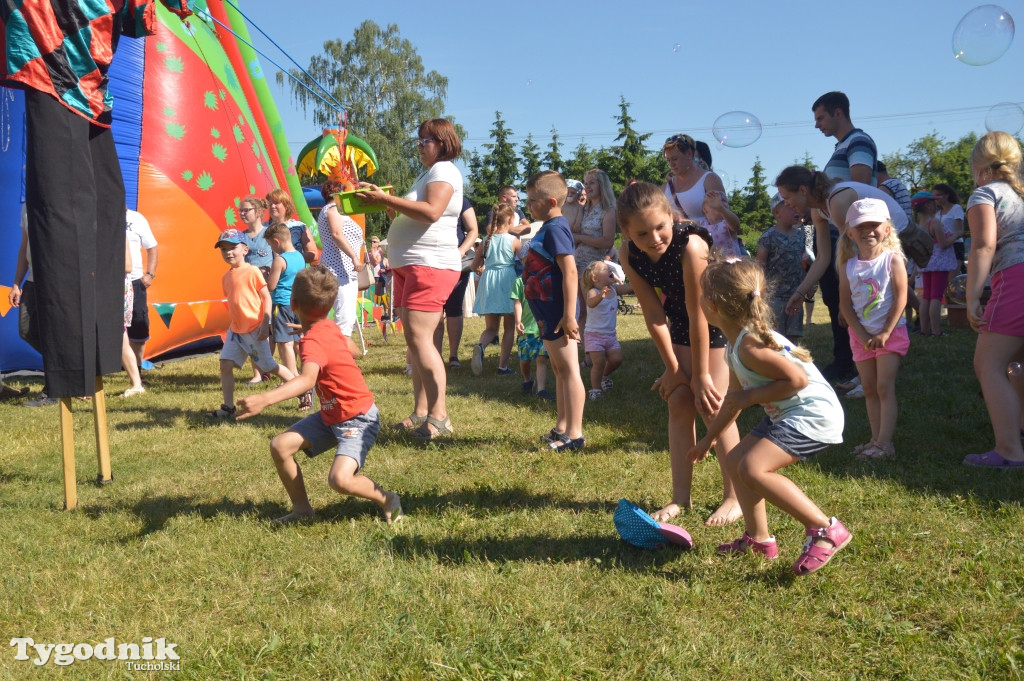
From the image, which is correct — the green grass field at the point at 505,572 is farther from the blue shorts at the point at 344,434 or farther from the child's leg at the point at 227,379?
the child's leg at the point at 227,379

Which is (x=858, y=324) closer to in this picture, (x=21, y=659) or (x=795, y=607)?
(x=795, y=607)

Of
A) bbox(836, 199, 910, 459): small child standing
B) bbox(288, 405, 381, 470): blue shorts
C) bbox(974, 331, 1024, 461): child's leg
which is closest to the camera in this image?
bbox(288, 405, 381, 470): blue shorts

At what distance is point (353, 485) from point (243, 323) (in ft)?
11.5

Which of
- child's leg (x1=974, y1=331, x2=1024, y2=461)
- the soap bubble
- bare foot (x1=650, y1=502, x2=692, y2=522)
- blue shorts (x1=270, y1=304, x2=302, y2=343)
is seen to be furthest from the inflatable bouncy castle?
the soap bubble

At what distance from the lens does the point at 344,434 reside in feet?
13.1

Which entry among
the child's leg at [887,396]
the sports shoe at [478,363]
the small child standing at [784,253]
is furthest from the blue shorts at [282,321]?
the child's leg at [887,396]

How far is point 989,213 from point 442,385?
354 cm

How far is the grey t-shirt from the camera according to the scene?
4.56 meters

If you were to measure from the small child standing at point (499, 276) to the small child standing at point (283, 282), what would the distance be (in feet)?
6.75

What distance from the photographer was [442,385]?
566cm

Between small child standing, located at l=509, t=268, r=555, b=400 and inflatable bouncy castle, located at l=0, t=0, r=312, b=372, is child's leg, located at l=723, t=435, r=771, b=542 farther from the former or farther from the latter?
inflatable bouncy castle, located at l=0, t=0, r=312, b=372

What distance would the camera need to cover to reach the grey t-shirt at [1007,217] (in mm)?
4562

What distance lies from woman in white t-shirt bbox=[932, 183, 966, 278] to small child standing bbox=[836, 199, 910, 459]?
746cm

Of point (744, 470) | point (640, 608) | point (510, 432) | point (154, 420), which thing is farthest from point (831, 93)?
point (154, 420)
